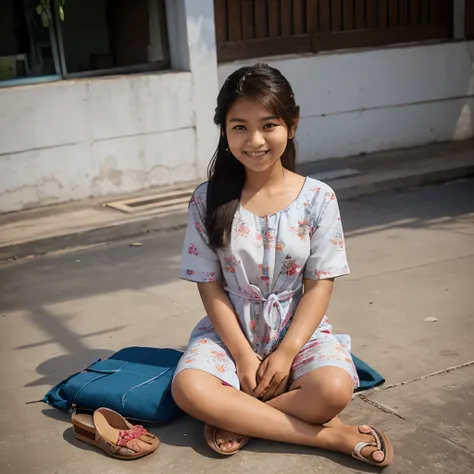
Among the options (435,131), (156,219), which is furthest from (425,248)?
(435,131)

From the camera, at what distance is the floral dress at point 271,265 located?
3.38m

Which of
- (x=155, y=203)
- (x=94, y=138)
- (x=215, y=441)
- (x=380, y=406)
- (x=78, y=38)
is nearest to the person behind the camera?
(x=215, y=441)

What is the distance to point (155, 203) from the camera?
7.13m

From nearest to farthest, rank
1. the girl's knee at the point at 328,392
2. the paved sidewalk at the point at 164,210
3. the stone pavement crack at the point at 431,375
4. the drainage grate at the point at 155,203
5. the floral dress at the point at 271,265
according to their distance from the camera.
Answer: the girl's knee at the point at 328,392
the floral dress at the point at 271,265
the stone pavement crack at the point at 431,375
the paved sidewalk at the point at 164,210
the drainage grate at the point at 155,203

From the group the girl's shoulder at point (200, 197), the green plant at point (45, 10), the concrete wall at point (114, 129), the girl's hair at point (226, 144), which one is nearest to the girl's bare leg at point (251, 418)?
the girl's hair at point (226, 144)

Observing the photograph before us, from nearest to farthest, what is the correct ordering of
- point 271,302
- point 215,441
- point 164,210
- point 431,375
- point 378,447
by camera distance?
point 378,447 → point 215,441 → point 271,302 → point 431,375 → point 164,210

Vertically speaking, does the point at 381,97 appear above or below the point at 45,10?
below

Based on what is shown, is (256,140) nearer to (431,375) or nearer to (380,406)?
(380,406)

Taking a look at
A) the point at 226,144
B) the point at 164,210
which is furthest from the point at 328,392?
the point at 164,210

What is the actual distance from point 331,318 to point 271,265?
1.28 m

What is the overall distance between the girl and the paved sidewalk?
2922 mm

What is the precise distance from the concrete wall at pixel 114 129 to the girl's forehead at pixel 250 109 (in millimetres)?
4007

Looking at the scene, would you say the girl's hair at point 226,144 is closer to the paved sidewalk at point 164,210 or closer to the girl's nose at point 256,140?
the girl's nose at point 256,140

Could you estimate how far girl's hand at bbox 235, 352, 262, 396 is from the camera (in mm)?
3266
